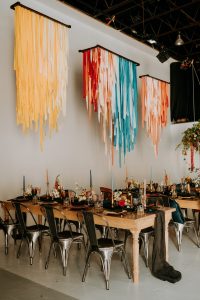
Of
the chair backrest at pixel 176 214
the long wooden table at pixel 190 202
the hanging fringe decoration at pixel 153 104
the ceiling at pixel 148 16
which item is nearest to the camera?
the chair backrest at pixel 176 214

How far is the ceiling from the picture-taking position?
7977 mm

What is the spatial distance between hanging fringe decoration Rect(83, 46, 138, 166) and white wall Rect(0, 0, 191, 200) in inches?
18.4

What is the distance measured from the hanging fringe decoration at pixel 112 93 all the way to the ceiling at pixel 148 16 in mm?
1262

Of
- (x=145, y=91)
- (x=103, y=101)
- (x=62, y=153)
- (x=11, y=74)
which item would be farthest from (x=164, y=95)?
(x=11, y=74)

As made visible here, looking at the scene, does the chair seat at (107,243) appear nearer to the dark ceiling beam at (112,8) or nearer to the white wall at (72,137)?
the white wall at (72,137)

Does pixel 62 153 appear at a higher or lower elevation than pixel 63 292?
higher

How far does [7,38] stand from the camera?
6184 millimetres

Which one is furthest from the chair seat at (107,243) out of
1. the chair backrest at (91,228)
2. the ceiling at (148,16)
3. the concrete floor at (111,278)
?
the ceiling at (148,16)

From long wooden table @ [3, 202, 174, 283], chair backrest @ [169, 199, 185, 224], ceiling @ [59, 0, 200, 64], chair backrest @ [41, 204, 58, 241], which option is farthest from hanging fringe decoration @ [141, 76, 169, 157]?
chair backrest @ [41, 204, 58, 241]

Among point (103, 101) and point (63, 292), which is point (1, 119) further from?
point (63, 292)

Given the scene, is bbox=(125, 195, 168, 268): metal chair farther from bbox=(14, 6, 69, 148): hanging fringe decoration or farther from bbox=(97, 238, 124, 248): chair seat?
bbox=(14, 6, 69, 148): hanging fringe decoration

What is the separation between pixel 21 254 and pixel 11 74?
3323 millimetres

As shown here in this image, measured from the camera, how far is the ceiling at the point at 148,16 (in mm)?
7977

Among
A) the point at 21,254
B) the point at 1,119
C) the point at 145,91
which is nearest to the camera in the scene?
the point at 21,254
